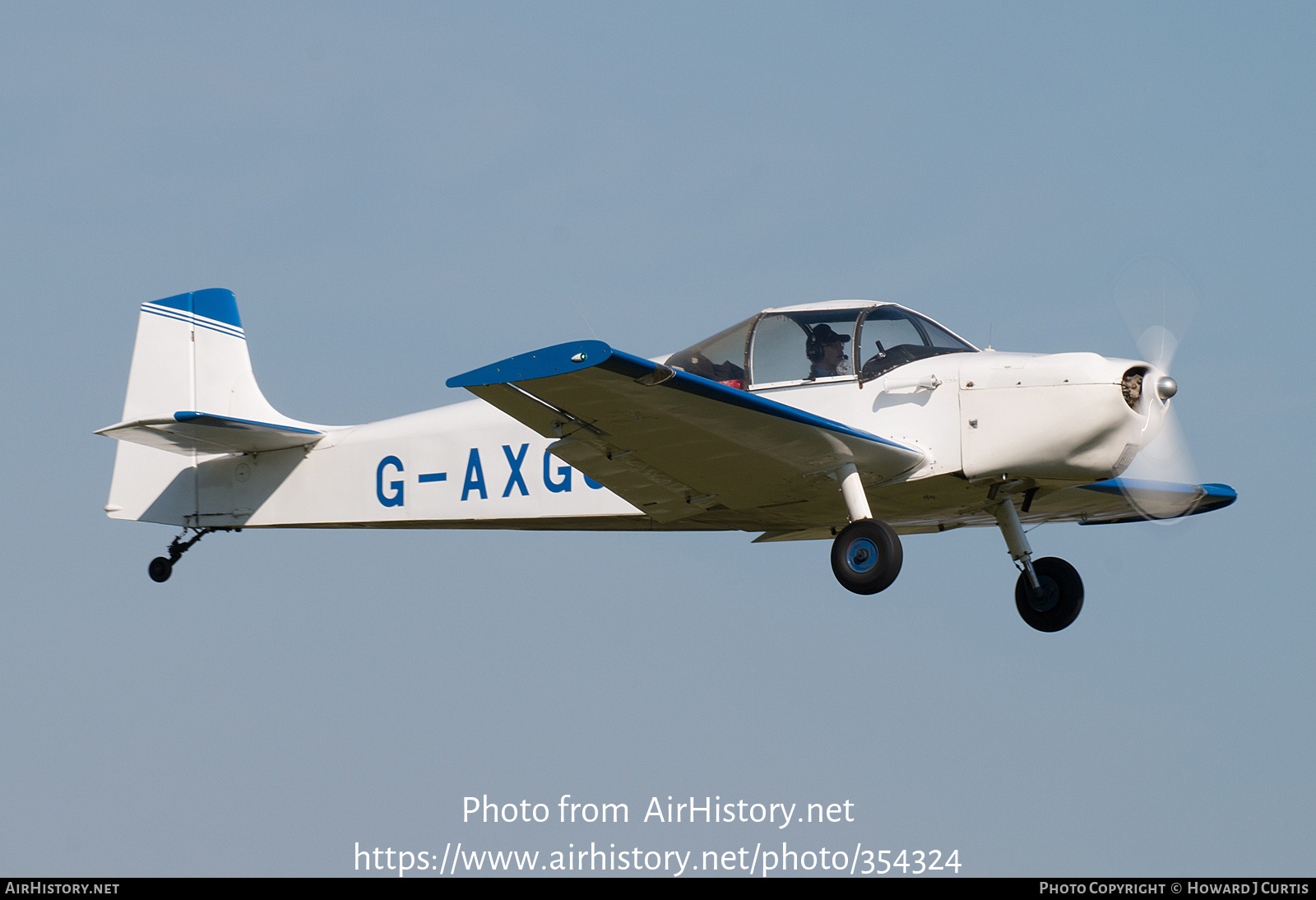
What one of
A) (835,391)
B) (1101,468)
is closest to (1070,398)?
(1101,468)

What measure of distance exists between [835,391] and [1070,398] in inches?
63.3

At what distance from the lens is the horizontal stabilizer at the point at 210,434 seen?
12.0m

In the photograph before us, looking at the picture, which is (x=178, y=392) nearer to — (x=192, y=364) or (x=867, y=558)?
(x=192, y=364)

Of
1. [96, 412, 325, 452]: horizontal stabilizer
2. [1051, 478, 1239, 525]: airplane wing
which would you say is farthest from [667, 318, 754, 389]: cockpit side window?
[96, 412, 325, 452]: horizontal stabilizer

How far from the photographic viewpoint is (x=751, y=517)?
11602 mm

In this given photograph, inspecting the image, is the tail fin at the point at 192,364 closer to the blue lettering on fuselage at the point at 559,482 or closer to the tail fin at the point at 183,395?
the tail fin at the point at 183,395

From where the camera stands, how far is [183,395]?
45.2ft

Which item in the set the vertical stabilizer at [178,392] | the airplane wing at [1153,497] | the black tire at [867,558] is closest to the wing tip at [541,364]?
the black tire at [867,558]

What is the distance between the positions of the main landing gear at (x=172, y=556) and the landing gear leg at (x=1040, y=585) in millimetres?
6942

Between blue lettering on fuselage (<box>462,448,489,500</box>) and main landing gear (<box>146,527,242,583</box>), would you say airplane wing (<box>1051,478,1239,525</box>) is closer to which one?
blue lettering on fuselage (<box>462,448,489,500</box>)

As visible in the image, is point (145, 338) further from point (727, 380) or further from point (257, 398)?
point (727, 380)

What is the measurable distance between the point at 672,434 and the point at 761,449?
26.0 inches

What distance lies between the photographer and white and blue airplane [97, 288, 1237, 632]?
9.52m

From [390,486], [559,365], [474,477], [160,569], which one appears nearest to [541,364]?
[559,365]
